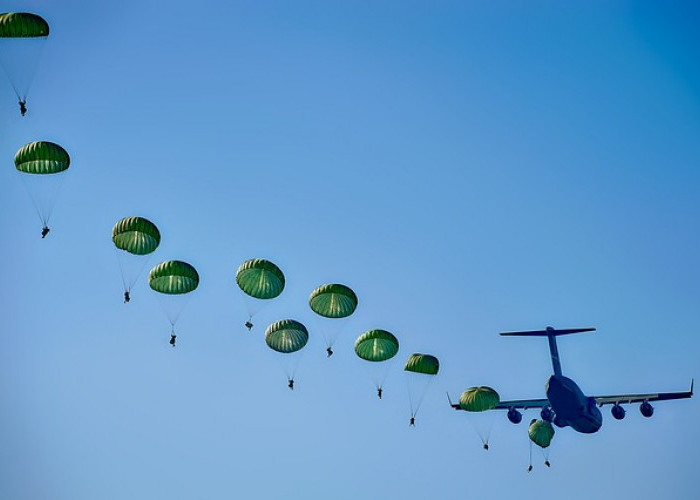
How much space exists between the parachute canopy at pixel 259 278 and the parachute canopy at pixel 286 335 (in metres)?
2.26

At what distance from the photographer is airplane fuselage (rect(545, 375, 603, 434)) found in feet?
174

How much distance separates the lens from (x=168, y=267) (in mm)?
36719

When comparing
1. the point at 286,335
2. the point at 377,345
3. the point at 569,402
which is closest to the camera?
the point at 286,335

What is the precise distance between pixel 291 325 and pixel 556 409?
25.3 meters

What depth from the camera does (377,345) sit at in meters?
40.7

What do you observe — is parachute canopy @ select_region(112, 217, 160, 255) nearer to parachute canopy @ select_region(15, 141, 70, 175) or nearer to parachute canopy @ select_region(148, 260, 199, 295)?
parachute canopy @ select_region(148, 260, 199, 295)

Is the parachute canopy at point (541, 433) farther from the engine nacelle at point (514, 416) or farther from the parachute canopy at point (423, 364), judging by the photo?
the parachute canopy at point (423, 364)

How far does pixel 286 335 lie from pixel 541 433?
27.2 m

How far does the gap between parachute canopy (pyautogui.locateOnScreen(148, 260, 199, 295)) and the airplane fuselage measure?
2911 centimetres

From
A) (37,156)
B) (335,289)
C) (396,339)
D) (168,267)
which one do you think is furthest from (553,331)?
(37,156)

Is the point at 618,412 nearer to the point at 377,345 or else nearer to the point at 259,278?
the point at 377,345

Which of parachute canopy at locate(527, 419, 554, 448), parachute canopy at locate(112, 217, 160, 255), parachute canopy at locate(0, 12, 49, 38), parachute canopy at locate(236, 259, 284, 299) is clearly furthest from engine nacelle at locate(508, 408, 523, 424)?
parachute canopy at locate(0, 12, 49, 38)

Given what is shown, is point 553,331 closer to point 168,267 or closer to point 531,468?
point 531,468

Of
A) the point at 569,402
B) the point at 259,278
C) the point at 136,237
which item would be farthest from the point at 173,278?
the point at 569,402
